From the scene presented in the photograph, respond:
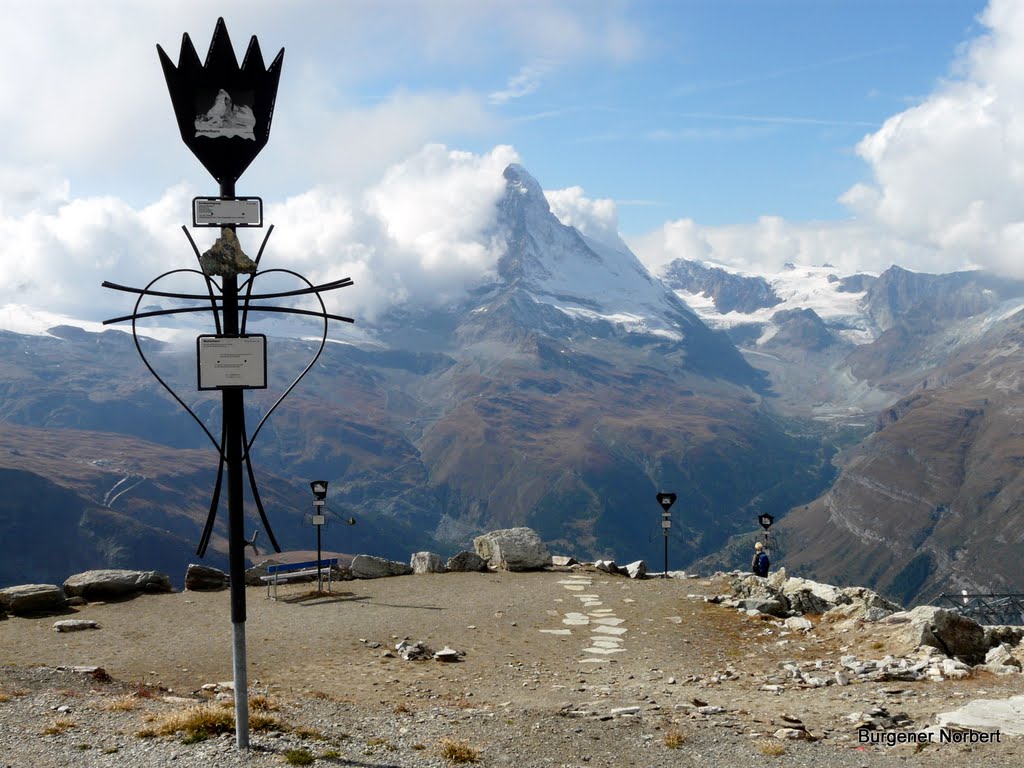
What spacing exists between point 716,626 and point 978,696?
1103cm

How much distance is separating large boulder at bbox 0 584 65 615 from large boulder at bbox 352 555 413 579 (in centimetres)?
1079

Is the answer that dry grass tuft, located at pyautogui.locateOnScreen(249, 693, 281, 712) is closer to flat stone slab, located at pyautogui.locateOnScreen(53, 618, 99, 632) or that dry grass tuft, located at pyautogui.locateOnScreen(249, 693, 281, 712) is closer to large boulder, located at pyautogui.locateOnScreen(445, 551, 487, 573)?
flat stone slab, located at pyautogui.locateOnScreen(53, 618, 99, 632)

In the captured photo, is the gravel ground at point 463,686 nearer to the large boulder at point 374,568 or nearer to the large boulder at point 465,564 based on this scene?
the large boulder at point 374,568

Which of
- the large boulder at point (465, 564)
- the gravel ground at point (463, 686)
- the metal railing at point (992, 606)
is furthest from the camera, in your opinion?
the metal railing at point (992, 606)

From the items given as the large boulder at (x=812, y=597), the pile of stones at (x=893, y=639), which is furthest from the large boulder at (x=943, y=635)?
the large boulder at (x=812, y=597)

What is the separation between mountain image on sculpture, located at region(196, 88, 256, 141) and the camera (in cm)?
1310

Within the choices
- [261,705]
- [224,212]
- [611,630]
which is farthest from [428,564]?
[224,212]

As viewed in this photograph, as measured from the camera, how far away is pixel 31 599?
27.9 metres

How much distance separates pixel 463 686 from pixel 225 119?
41.1ft

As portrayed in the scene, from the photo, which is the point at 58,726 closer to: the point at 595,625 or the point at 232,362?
the point at 232,362

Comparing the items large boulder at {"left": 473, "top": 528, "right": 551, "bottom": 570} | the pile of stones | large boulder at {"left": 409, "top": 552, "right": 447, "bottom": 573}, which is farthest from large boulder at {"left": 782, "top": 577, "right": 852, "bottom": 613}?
large boulder at {"left": 409, "top": 552, "right": 447, "bottom": 573}

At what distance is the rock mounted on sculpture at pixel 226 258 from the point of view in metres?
12.8

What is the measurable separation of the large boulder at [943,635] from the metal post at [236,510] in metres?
14.9

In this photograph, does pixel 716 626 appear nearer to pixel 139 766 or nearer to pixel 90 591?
pixel 139 766
